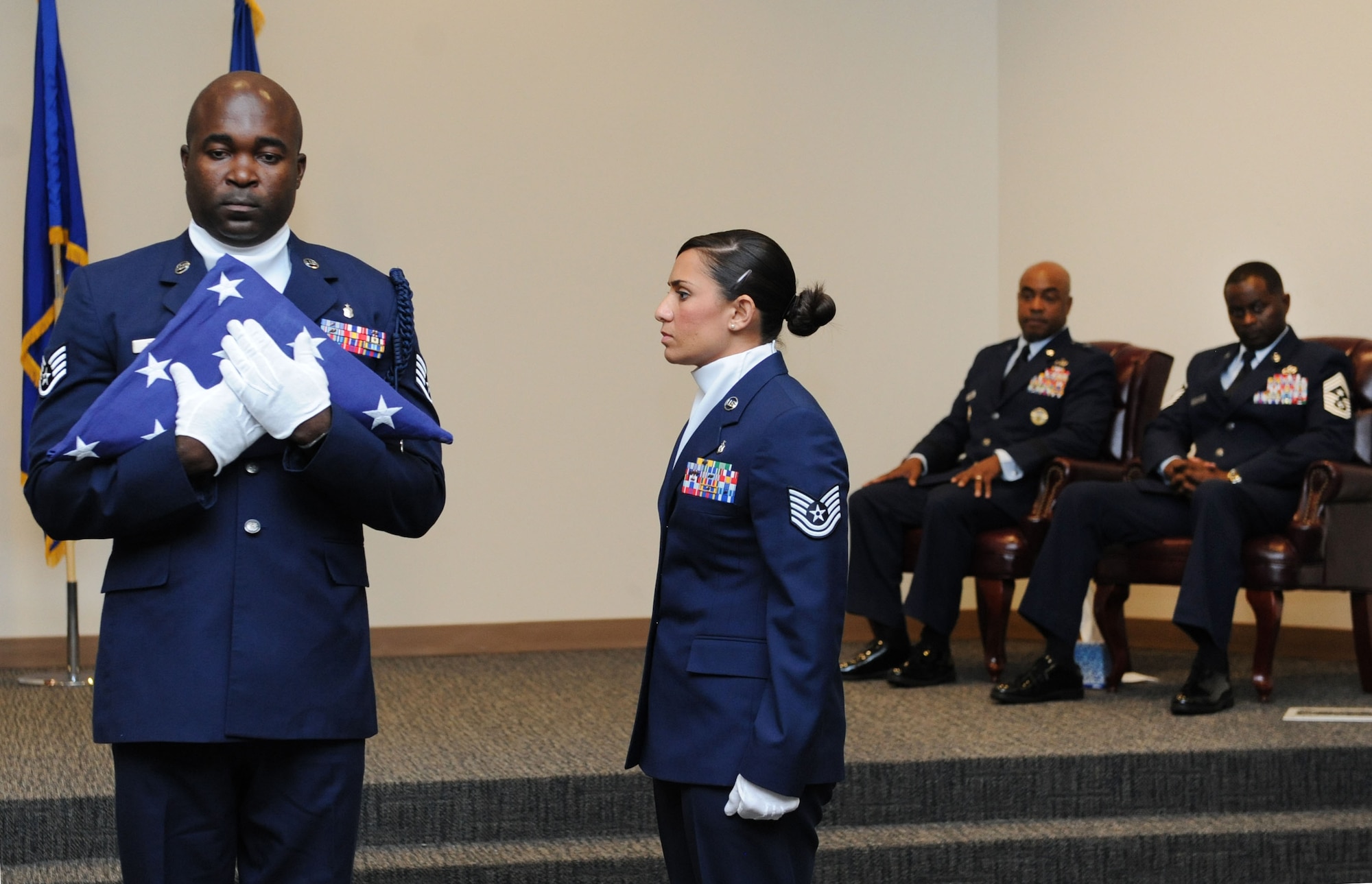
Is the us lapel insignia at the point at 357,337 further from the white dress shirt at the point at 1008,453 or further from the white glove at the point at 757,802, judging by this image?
the white dress shirt at the point at 1008,453

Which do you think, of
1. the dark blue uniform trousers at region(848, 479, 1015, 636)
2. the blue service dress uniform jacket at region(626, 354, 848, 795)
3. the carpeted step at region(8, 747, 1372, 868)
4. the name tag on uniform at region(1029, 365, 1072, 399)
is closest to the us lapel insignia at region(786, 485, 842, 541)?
the blue service dress uniform jacket at region(626, 354, 848, 795)

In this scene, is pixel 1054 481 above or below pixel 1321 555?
above

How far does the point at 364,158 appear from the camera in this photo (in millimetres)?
5406

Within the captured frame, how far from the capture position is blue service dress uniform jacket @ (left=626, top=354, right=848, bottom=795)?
5.79ft

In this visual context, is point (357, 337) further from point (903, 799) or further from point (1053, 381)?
point (1053, 381)

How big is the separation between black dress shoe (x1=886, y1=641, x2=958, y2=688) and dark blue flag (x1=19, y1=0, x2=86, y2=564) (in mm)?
2824

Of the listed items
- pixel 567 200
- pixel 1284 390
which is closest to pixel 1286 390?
pixel 1284 390

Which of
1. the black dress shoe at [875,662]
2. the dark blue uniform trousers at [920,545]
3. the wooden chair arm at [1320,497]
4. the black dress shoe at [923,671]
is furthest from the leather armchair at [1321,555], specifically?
the black dress shoe at [875,662]

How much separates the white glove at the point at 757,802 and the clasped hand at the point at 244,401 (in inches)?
27.1

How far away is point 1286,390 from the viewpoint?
4.39 metres

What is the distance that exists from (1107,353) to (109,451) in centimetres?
400

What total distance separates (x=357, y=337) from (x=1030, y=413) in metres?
3.59

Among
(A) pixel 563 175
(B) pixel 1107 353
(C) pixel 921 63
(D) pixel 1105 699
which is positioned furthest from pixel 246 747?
(C) pixel 921 63

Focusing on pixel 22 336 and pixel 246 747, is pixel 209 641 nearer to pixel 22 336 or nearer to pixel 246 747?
pixel 246 747
